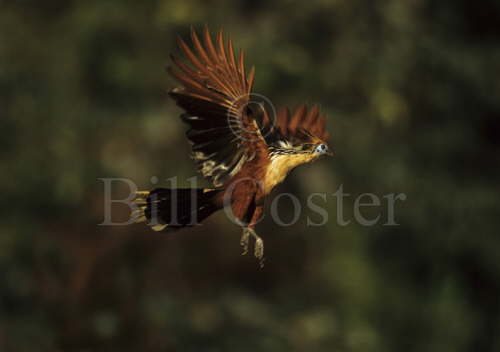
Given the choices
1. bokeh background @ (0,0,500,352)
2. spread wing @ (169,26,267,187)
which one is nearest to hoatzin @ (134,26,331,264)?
spread wing @ (169,26,267,187)

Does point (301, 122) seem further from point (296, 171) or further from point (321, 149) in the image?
point (296, 171)

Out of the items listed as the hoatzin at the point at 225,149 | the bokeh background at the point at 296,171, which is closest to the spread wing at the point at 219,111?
the hoatzin at the point at 225,149

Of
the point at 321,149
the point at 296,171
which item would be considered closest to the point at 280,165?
the point at 321,149

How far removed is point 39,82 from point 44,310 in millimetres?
1857

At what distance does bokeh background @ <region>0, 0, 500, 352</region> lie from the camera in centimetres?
429

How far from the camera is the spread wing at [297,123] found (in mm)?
530

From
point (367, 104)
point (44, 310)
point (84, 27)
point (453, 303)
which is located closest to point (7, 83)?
point (84, 27)

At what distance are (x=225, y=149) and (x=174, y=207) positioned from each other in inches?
2.1

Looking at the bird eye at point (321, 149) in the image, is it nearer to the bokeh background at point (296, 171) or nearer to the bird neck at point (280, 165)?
the bird neck at point (280, 165)

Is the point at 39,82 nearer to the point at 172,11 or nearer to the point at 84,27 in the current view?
the point at 84,27

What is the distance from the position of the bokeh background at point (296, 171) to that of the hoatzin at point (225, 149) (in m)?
3.24

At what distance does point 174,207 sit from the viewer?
51 centimetres

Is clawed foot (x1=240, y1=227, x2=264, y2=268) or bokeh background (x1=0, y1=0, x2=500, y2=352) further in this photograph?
bokeh background (x1=0, y1=0, x2=500, y2=352)

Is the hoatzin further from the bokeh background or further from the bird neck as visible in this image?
the bokeh background
